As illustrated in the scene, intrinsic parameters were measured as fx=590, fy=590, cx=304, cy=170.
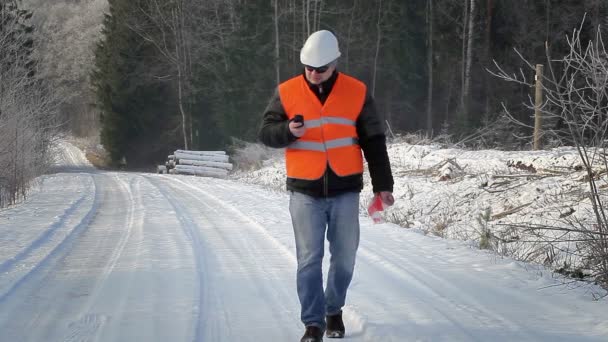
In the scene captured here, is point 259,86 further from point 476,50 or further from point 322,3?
point 476,50

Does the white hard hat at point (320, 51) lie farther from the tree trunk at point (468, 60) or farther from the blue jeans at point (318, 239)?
the tree trunk at point (468, 60)

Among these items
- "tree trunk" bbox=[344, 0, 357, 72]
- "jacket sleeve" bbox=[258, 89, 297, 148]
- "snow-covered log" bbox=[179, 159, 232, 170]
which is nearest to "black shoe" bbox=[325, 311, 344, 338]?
"jacket sleeve" bbox=[258, 89, 297, 148]

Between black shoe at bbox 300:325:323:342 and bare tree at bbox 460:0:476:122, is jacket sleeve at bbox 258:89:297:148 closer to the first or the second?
black shoe at bbox 300:325:323:342

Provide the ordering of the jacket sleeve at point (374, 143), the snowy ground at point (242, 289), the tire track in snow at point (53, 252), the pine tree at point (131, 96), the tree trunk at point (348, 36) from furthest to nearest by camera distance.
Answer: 1. the pine tree at point (131, 96)
2. the tree trunk at point (348, 36)
3. the tire track in snow at point (53, 252)
4. the snowy ground at point (242, 289)
5. the jacket sleeve at point (374, 143)

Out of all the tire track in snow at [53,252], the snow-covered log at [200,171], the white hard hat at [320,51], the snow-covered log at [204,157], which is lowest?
the snow-covered log at [200,171]

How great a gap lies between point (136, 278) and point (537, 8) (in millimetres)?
34355

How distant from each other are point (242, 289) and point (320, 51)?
96.4 inches

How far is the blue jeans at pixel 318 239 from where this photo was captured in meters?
3.94

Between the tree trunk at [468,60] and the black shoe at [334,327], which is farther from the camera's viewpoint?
the tree trunk at [468,60]

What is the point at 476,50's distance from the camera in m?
35.7

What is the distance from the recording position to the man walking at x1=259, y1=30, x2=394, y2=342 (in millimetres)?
3902

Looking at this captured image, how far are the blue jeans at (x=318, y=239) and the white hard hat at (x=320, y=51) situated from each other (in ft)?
2.92

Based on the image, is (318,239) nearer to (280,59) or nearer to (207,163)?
(207,163)

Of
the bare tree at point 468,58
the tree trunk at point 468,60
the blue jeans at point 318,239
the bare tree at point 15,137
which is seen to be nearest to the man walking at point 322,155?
the blue jeans at point 318,239
